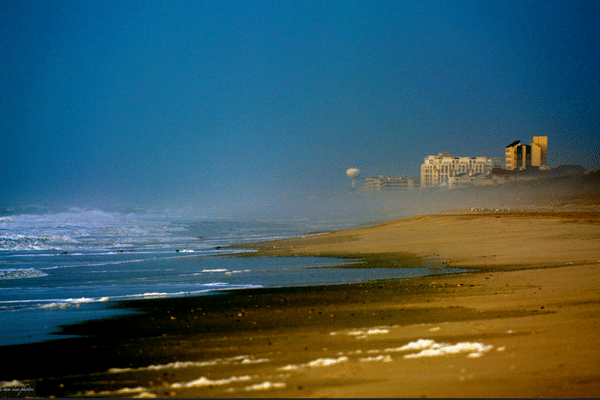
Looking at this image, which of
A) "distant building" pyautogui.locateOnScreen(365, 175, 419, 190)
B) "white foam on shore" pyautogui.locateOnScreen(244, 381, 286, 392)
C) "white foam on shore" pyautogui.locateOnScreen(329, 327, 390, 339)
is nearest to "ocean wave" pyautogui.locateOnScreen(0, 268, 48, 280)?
"white foam on shore" pyautogui.locateOnScreen(329, 327, 390, 339)

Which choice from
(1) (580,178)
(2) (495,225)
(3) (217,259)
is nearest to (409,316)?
(3) (217,259)

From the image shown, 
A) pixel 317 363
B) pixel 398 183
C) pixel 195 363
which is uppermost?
pixel 398 183

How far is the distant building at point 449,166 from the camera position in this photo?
614ft

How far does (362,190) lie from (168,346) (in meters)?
189

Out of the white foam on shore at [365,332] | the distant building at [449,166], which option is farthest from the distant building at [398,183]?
the white foam on shore at [365,332]

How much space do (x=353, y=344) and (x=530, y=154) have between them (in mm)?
135151

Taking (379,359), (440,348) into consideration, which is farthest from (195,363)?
(440,348)

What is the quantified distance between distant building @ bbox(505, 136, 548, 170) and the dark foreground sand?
125192 mm

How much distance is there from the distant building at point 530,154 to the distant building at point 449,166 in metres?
48.8

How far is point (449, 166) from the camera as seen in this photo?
188 meters

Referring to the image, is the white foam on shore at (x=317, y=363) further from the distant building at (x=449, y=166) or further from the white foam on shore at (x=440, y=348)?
the distant building at (x=449, y=166)

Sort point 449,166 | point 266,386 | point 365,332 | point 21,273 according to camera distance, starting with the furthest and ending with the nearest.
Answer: point 449,166
point 21,273
point 365,332
point 266,386

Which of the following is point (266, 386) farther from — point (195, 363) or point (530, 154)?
point (530, 154)

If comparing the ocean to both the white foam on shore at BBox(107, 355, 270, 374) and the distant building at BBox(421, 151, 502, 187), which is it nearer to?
the white foam on shore at BBox(107, 355, 270, 374)
